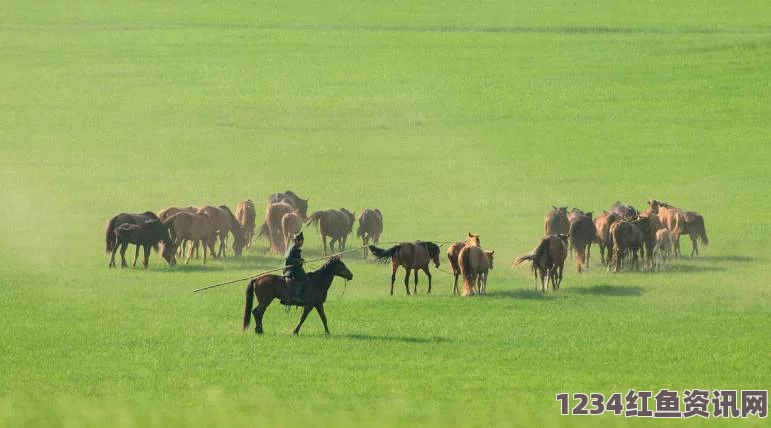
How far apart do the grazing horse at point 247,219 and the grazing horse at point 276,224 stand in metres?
0.67

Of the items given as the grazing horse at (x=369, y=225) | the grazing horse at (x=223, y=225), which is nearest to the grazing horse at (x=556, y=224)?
the grazing horse at (x=369, y=225)

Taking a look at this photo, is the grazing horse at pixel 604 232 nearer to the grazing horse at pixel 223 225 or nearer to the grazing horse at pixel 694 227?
the grazing horse at pixel 694 227

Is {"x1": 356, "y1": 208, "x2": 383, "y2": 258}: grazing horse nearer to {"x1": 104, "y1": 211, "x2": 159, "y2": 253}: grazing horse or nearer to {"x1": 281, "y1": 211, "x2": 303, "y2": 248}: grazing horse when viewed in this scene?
{"x1": 281, "y1": 211, "x2": 303, "y2": 248}: grazing horse

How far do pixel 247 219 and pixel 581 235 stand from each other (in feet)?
26.1

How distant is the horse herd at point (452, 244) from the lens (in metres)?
28.3

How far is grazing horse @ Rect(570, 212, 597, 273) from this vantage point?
32.0 metres

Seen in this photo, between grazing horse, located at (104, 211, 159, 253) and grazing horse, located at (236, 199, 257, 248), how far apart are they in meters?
3.17

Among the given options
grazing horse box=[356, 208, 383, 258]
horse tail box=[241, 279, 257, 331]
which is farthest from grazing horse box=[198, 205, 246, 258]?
horse tail box=[241, 279, 257, 331]

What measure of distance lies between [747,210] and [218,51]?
126ft

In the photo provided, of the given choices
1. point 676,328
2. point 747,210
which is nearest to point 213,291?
point 676,328

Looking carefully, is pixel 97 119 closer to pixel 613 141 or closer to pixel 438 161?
pixel 438 161

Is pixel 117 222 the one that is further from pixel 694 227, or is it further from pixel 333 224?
pixel 694 227

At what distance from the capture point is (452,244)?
29.3 meters

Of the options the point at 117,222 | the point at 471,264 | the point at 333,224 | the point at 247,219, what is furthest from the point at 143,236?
the point at 471,264
